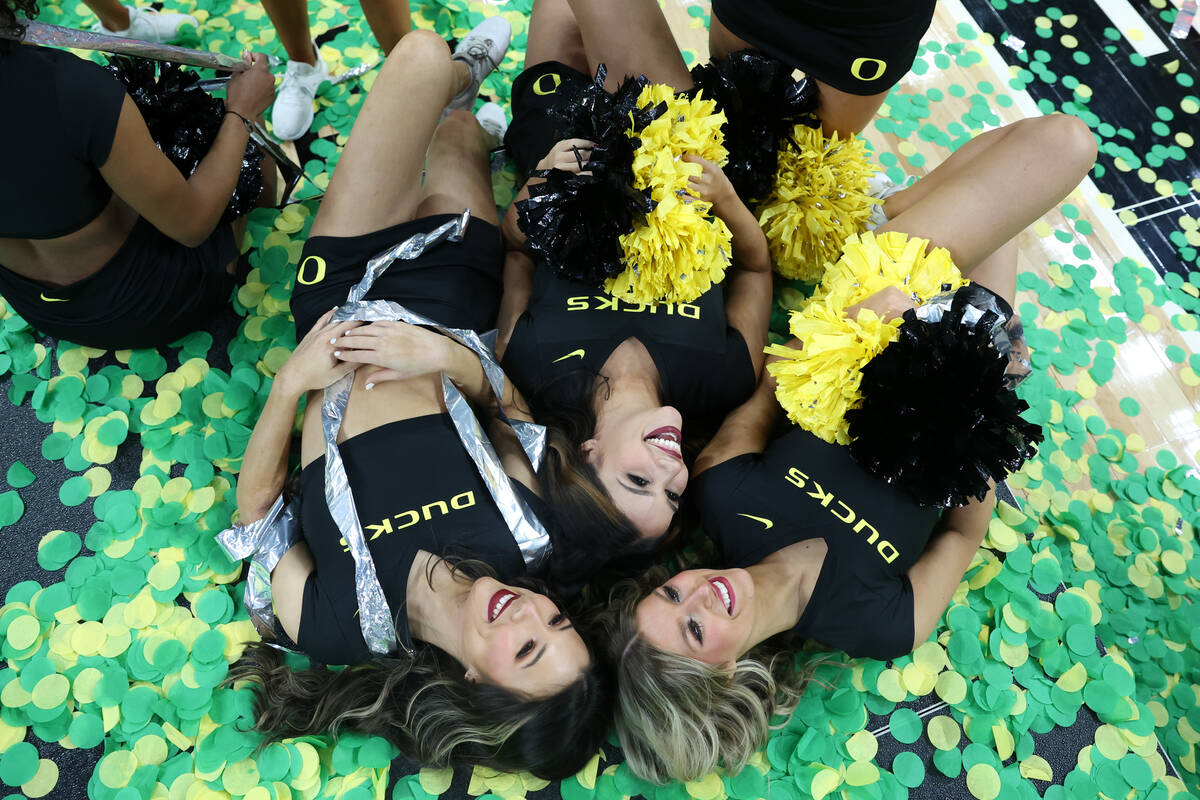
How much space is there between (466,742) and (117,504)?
1.19 metres

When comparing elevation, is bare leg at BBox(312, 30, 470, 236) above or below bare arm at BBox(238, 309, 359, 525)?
above

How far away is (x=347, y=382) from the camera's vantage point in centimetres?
198

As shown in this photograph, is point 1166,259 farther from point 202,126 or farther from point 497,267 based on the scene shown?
point 202,126

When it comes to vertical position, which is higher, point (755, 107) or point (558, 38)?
point (755, 107)

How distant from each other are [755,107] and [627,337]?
69cm

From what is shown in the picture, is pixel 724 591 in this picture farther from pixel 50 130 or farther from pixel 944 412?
pixel 50 130

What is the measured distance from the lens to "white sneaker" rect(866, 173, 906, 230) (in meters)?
2.41

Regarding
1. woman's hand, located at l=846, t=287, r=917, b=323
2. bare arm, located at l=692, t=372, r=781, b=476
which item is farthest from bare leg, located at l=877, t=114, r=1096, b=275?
bare arm, located at l=692, t=372, r=781, b=476

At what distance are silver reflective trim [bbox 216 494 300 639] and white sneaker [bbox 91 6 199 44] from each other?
6.14 feet

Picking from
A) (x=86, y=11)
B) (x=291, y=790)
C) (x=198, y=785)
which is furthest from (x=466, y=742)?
(x=86, y=11)

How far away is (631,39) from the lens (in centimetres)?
234

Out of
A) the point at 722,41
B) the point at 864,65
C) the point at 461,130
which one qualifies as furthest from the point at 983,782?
the point at 461,130

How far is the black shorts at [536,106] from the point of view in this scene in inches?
97.1

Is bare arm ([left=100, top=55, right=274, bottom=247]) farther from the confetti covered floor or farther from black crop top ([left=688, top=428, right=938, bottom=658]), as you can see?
black crop top ([left=688, top=428, right=938, bottom=658])
